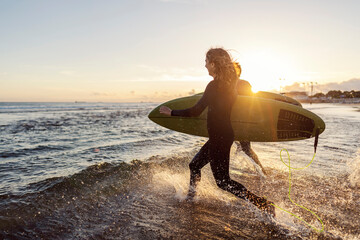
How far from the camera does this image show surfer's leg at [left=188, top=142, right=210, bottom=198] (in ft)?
11.1

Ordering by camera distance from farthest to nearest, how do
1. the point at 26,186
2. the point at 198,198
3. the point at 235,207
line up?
the point at 26,186
the point at 198,198
the point at 235,207

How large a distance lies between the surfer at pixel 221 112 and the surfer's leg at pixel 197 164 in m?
0.24

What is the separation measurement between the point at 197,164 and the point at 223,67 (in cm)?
148

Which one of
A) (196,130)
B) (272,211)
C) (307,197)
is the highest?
(196,130)

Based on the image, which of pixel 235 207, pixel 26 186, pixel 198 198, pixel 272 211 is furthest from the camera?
pixel 26 186

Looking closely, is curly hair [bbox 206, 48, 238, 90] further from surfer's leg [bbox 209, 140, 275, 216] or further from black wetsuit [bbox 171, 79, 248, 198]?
surfer's leg [bbox 209, 140, 275, 216]

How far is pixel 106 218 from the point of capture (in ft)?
10.4

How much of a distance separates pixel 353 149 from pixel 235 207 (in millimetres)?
5995

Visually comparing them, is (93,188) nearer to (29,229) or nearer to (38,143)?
(29,229)

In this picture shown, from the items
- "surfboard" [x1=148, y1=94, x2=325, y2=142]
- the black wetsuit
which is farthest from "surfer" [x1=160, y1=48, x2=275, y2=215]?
"surfboard" [x1=148, y1=94, x2=325, y2=142]

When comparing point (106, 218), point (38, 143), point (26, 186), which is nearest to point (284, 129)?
point (106, 218)

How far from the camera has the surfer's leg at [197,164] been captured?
3.39m

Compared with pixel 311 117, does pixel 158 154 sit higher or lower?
lower

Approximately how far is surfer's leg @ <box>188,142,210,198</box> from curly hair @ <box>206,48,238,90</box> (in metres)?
0.90
